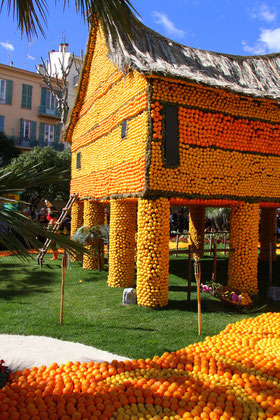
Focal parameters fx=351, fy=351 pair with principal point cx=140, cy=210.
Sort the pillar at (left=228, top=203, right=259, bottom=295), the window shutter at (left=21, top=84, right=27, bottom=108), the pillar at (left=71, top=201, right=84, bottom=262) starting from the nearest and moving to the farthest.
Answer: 1. the pillar at (left=228, top=203, right=259, bottom=295)
2. the pillar at (left=71, top=201, right=84, bottom=262)
3. the window shutter at (left=21, top=84, right=27, bottom=108)

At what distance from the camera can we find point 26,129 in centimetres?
3453

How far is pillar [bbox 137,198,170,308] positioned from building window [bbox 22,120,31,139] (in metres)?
28.8

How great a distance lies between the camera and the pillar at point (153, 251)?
866 cm

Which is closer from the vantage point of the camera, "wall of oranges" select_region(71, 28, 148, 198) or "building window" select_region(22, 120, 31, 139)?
"wall of oranges" select_region(71, 28, 148, 198)

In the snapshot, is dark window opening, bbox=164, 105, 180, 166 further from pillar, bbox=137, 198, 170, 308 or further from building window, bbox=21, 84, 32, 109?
building window, bbox=21, 84, 32, 109

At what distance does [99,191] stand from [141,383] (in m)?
8.16

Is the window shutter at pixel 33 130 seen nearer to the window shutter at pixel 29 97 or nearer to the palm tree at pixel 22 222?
the window shutter at pixel 29 97

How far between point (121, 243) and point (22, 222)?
25.3 feet

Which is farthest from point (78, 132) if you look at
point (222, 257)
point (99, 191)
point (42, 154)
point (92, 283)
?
point (42, 154)

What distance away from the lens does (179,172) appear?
351 inches

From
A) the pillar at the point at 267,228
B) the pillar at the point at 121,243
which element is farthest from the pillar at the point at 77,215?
the pillar at the point at 267,228

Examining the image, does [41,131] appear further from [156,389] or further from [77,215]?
[156,389]

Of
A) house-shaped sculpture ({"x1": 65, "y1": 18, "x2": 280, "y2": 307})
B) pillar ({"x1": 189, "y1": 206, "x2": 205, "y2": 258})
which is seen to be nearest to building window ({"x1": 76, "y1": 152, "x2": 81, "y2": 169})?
house-shaped sculpture ({"x1": 65, "y1": 18, "x2": 280, "y2": 307})

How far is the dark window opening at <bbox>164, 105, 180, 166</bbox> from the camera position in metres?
8.77
